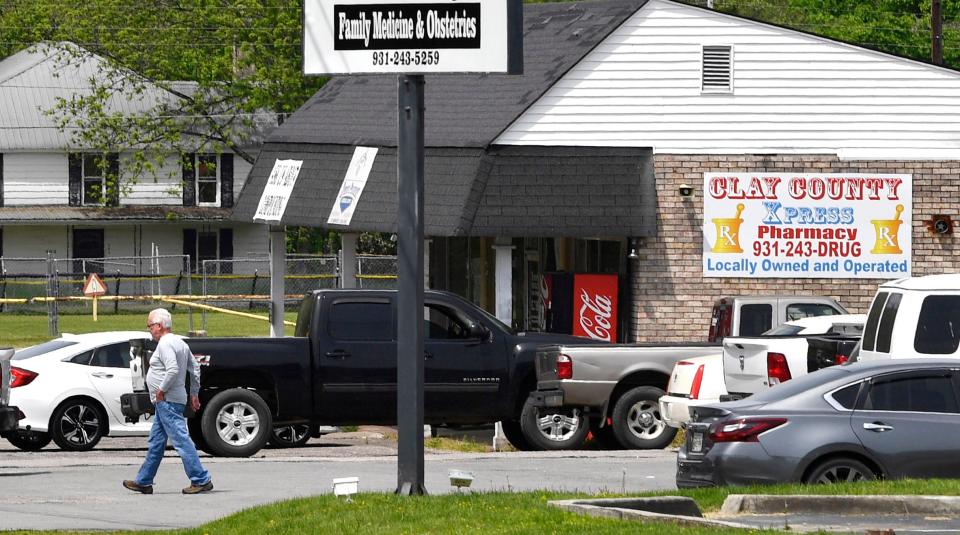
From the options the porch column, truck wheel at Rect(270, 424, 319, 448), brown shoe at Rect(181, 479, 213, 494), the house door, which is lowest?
truck wheel at Rect(270, 424, 319, 448)

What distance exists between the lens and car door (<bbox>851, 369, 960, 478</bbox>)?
43.5 ft

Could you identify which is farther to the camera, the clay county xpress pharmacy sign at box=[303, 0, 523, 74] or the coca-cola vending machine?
the coca-cola vending machine

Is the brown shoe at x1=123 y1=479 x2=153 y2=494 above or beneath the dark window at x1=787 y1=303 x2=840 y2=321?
beneath

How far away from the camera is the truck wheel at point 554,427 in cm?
2016

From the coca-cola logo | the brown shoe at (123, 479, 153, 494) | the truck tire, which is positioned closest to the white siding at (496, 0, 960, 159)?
the coca-cola logo

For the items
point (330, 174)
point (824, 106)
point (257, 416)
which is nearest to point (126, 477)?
point (257, 416)

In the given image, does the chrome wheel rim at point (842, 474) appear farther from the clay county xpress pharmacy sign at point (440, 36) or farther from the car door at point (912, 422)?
the clay county xpress pharmacy sign at point (440, 36)

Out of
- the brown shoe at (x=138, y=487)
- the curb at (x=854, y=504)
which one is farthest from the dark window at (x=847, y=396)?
the brown shoe at (x=138, y=487)

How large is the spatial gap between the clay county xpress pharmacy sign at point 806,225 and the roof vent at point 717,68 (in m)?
1.38

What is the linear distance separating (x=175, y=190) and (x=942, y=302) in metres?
48.5

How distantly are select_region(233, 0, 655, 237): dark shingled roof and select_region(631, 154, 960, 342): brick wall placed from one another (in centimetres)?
54

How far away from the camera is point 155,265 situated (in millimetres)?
62125

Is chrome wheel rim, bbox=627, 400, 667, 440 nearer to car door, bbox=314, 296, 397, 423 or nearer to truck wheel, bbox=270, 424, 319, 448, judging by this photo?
car door, bbox=314, 296, 397, 423

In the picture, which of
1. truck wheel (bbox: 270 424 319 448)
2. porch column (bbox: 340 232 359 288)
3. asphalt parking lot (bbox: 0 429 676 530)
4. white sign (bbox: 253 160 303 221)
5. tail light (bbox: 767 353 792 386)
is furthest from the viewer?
porch column (bbox: 340 232 359 288)
